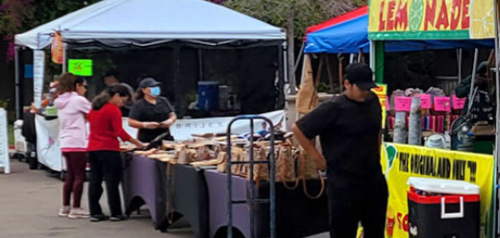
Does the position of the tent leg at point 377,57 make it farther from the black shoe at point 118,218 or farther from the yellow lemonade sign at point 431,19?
the black shoe at point 118,218

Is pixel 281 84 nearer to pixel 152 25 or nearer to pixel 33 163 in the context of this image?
pixel 152 25

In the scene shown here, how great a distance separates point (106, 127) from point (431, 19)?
4326 millimetres

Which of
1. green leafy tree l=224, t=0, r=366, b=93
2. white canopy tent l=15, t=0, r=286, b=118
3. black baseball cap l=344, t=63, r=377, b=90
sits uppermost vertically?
green leafy tree l=224, t=0, r=366, b=93

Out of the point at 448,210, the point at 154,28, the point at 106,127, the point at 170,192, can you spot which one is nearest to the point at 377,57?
the point at 448,210

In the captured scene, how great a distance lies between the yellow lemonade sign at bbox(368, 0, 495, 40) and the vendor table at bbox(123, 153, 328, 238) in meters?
1.62

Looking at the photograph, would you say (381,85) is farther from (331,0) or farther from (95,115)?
(331,0)

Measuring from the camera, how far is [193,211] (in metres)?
8.98

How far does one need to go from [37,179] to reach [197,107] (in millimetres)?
3084

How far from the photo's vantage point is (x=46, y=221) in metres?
11.0

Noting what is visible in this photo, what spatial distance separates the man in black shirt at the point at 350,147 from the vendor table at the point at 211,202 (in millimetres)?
1282

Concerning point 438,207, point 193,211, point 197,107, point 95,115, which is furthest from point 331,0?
point 438,207

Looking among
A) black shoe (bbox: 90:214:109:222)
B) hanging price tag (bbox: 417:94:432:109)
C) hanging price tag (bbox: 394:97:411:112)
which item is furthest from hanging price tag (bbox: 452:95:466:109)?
black shoe (bbox: 90:214:109:222)

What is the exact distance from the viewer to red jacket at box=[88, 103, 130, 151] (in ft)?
34.2

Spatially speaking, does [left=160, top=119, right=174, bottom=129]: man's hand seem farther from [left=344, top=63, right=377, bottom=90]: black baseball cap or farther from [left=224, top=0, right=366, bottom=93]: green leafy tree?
[left=224, top=0, right=366, bottom=93]: green leafy tree
